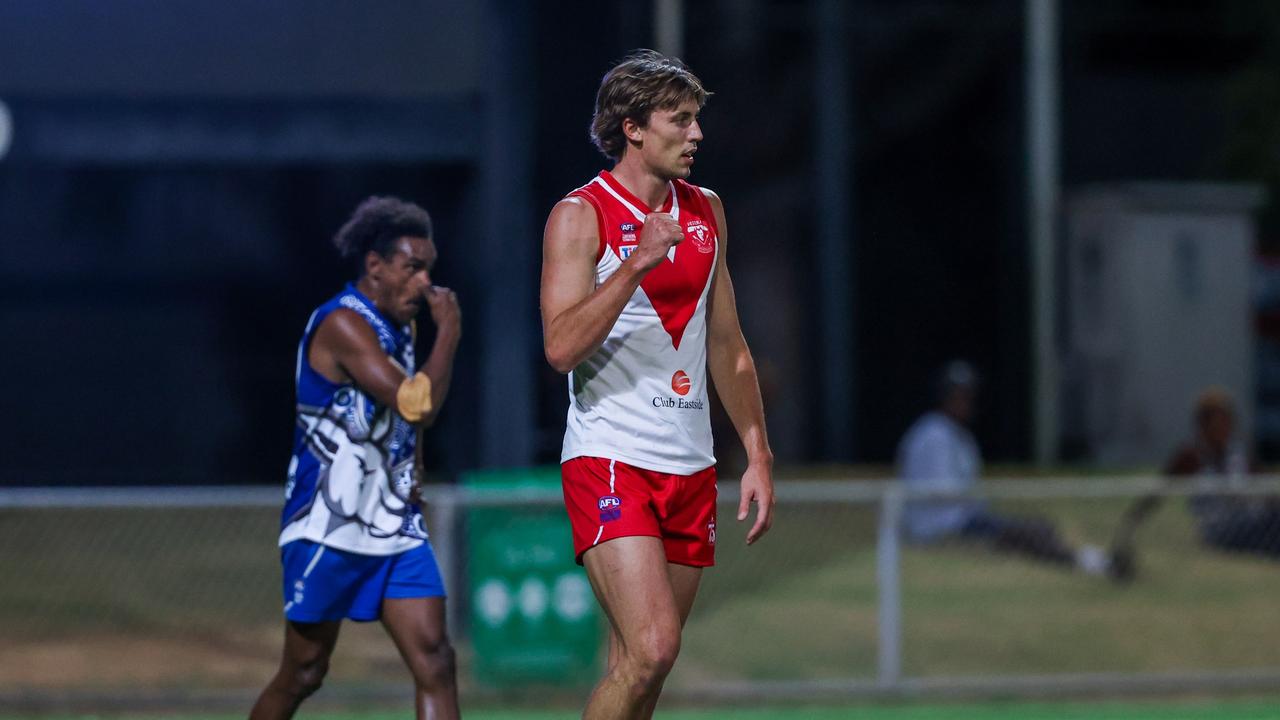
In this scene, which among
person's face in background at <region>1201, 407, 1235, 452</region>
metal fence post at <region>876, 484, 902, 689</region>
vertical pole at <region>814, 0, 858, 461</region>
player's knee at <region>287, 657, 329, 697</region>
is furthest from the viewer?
vertical pole at <region>814, 0, 858, 461</region>

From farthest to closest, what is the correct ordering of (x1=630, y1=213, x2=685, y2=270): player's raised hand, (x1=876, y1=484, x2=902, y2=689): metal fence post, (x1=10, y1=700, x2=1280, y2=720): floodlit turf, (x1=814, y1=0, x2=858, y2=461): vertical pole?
(x1=814, y1=0, x2=858, y2=461): vertical pole, (x1=876, y1=484, x2=902, y2=689): metal fence post, (x1=10, y1=700, x2=1280, y2=720): floodlit turf, (x1=630, y1=213, x2=685, y2=270): player's raised hand

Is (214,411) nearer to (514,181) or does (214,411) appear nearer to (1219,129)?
(514,181)

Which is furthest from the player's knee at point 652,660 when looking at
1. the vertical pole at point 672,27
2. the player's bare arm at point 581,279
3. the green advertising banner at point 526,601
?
the vertical pole at point 672,27

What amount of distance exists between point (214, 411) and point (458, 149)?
139 inches

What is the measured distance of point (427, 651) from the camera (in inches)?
227

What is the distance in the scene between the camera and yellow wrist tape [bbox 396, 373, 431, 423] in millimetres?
5746

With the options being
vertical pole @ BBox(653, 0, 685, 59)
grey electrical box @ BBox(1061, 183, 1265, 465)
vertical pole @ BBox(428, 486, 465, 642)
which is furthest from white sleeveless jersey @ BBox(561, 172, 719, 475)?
grey electrical box @ BBox(1061, 183, 1265, 465)

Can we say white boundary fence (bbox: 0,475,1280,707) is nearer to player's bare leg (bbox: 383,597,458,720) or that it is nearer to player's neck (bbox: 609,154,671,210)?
player's bare leg (bbox: 383,597,458,720)

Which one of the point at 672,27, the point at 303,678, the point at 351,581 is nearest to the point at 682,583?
the point at 351,581

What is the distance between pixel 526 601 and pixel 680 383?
4690 mm

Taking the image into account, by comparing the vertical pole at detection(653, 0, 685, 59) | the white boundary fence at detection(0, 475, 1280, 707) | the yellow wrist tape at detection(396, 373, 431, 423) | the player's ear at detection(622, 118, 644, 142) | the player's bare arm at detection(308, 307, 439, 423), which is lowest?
the white boundary fence at detection(0, 475, 1280, 707)

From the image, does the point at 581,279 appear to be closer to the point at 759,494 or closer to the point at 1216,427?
the point at 759,494

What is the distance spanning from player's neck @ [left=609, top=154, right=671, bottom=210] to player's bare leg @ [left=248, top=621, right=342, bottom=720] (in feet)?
5.79

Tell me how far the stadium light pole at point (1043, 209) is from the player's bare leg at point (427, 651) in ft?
51.9
